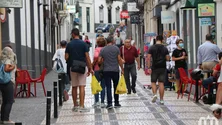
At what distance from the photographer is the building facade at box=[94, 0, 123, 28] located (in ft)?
266

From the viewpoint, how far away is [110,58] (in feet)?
54.4

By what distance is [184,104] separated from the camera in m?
17.2

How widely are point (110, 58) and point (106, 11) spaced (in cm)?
6686

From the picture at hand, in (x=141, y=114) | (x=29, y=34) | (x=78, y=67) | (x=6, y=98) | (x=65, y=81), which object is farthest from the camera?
(x=29, y=34)

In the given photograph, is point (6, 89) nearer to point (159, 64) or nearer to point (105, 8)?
point (159, 64)

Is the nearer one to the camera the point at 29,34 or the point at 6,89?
the point at 6,89

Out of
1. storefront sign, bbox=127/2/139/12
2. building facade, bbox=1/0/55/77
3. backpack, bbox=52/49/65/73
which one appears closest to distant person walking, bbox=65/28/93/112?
backpack, bbox=52/49/65/73

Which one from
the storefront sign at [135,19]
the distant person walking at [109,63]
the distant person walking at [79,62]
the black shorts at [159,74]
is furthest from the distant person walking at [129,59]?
the storefront sign at [135,19]

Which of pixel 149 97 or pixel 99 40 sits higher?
pixel 99 40

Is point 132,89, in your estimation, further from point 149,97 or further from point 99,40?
point 99,40

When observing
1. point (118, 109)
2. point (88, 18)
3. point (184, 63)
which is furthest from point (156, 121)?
point (88, 18)

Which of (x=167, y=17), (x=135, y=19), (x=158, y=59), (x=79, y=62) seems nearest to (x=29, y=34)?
(x=167, y=17)

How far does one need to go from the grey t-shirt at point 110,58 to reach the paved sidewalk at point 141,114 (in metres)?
1.06

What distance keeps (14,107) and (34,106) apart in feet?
1.82
